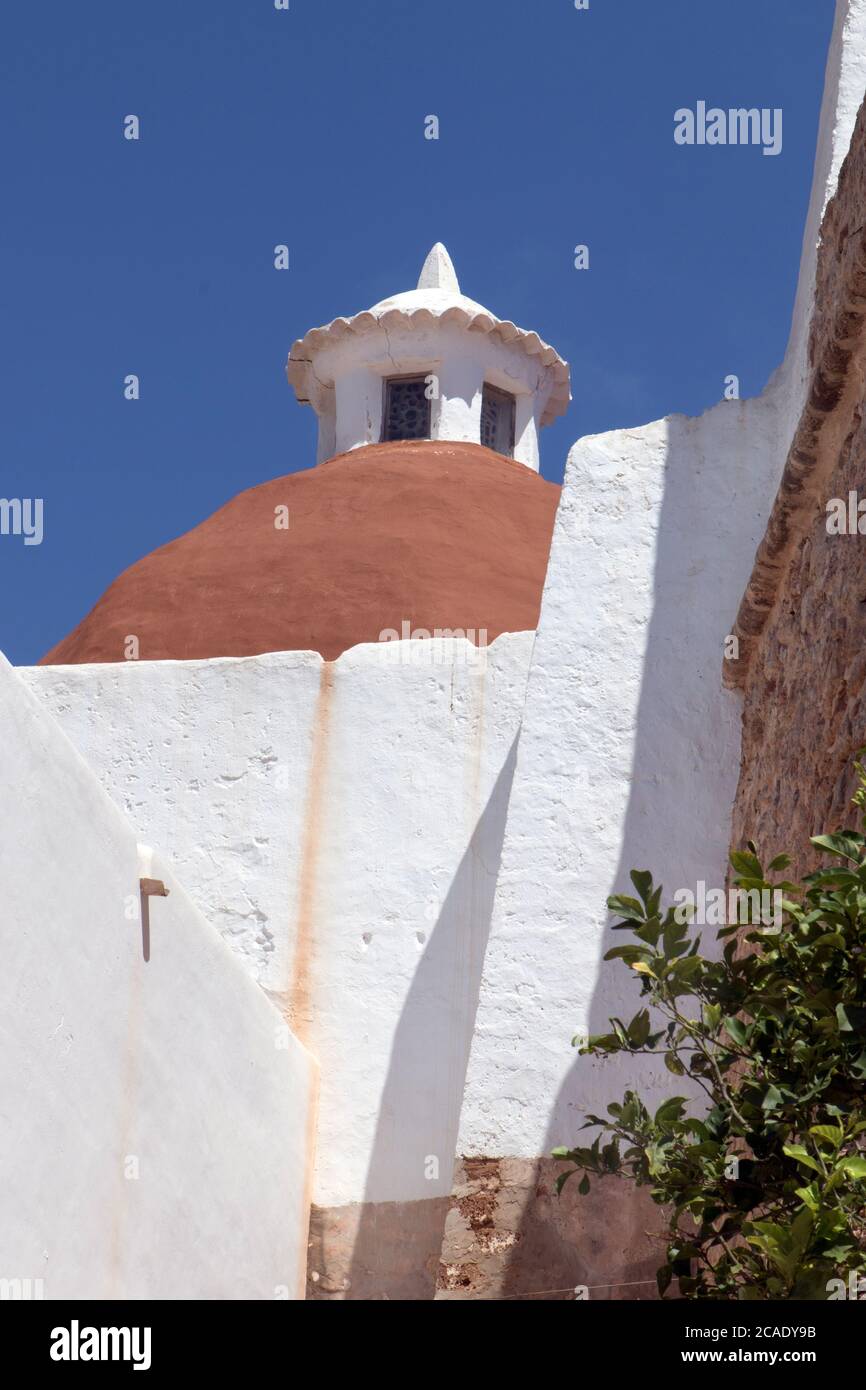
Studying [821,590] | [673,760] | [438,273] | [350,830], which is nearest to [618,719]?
[673,760]

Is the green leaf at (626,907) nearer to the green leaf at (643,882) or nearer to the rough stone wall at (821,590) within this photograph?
the green leaf at (643,882)

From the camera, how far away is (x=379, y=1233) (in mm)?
6246

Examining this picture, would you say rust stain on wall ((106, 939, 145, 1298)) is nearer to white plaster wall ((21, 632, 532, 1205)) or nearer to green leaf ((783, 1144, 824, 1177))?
white plaster wall ((21, 632, 532, 1205))

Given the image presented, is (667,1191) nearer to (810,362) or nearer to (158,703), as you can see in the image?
(810,362)

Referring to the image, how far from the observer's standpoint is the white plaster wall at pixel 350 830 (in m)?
6.48

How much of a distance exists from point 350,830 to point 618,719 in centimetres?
131

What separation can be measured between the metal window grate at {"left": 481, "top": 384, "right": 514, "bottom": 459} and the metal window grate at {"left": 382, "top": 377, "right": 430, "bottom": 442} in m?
0.44

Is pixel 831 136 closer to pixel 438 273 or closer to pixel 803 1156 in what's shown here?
pixel 803 1156

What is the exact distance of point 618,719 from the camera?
6.12 meters

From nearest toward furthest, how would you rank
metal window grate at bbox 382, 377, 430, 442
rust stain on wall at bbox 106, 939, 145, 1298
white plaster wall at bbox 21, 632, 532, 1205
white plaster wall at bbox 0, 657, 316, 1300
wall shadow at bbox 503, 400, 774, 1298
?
white plaster wall at bbox 0, 657, 316, 1300, rust stain on wall at bbox 106, 939, 145, 1298, wall shadow at bbox 503, 400, 774, 1298, white plaster wall at bbox 21, 632, 532, 1205, metal window grate at bbox 382, 377, 430, 442

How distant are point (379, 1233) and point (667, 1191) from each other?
3639 millimetres

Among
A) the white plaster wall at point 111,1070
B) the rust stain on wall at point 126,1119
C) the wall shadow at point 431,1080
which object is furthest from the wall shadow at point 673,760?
the rust stain on wall at point 126,1119

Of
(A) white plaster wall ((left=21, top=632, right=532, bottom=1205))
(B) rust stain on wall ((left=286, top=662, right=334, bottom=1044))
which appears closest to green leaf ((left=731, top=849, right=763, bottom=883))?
(A) white plaster wall ((left=21, top=632, right=532, bottom=1205))

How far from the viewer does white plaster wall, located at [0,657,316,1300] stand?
4105mm
